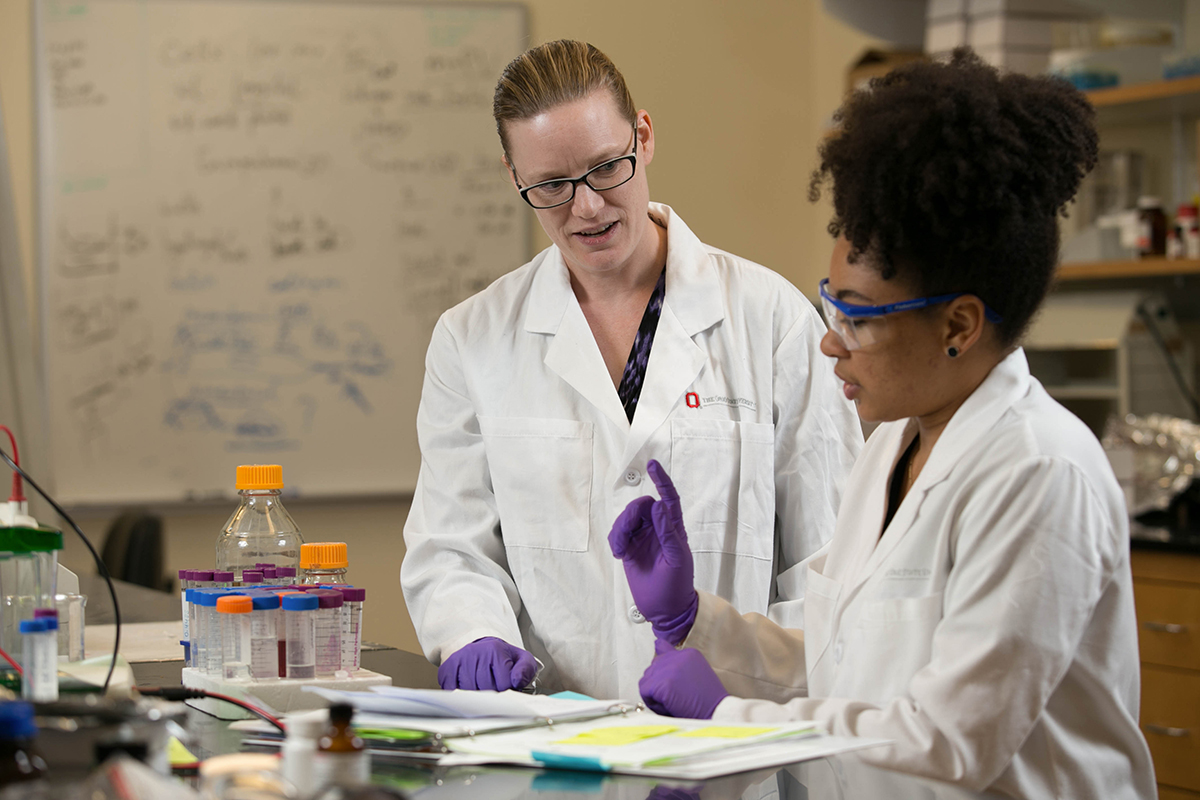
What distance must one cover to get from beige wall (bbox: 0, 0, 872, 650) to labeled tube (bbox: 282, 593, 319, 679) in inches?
98.5

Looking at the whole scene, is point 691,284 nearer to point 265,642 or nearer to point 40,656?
Result: point 265,642

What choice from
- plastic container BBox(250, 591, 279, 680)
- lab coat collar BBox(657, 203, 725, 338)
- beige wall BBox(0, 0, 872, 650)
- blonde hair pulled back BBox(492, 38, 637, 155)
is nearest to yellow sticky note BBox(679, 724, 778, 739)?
plastic container BBox(250, 591, 279, 680)

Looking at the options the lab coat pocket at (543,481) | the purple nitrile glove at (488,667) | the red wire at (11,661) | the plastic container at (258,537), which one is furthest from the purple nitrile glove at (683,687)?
the red wire at (11,661)

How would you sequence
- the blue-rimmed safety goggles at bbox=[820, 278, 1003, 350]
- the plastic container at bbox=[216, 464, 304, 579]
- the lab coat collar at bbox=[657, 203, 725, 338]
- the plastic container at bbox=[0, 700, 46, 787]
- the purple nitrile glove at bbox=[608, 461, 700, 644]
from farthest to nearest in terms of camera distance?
the lab coat collar at bbox=[657, 203, 725, 338] → the plastic container at bbox=[216, 464, 304, 579] → the purple nitrile glove at bbox=[608, 461, 700, 644] → the blue-rimmed safety goggles at bbox=[820, 278, 1003, 350] → the plastic container at bbox=[0, 700, 46, 787]

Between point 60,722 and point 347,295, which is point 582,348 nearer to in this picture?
point 60,722

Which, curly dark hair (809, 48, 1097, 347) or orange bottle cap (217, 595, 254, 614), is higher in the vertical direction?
curly dark hair (809, 48, 1097, 347)

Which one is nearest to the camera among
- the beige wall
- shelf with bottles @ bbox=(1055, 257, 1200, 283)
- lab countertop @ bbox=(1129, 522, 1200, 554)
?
lab countertop @ bbox=(1129, 522, 1200, 554)

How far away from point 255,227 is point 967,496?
9.60ft

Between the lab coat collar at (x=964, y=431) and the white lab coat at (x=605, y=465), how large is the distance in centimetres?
46

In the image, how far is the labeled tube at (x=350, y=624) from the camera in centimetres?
127

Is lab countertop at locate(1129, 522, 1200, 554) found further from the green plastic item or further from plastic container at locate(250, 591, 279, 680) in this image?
the green plastic item

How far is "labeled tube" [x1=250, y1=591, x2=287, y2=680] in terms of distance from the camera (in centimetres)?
119

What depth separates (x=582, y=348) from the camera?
1699 mm

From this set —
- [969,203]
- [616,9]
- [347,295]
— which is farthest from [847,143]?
[616,9]
